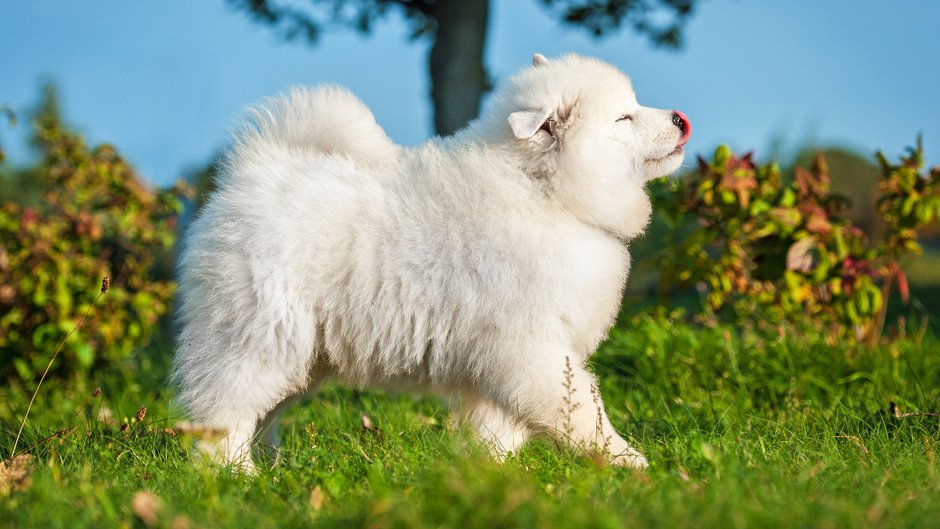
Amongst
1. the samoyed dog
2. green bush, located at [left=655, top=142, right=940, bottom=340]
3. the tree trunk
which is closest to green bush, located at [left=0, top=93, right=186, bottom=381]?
the tree trunk

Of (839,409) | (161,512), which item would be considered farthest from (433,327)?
(839,409)

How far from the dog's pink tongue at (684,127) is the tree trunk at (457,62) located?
335 cm

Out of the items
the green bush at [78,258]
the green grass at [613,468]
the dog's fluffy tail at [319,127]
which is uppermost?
the dog's fluffy tail at [319,127]

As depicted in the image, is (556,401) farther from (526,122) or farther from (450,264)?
(526,122)

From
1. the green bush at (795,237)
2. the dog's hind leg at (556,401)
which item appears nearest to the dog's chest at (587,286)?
the dog's hind leg at (556,401)

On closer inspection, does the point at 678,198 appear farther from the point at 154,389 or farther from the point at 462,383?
the point at 154,389

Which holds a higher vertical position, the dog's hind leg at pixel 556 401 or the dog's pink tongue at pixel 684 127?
the dog's pink tongue at pixel 684 127

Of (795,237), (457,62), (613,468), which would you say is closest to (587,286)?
(613,468)

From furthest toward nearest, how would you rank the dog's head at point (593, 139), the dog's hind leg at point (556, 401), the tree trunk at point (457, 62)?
the tree trunk at point (457, 62)
the dog's head at point (593, 139)
the dog's hind leg at point (556, 401)

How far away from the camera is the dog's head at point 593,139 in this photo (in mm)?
3131

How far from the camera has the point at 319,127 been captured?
11.1 feet

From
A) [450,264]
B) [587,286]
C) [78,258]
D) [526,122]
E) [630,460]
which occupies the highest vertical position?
[526,122]

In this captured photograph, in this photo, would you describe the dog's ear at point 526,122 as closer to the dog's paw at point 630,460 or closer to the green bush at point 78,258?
the dog's paw at point 630,460

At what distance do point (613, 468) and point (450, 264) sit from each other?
3.04 ft
